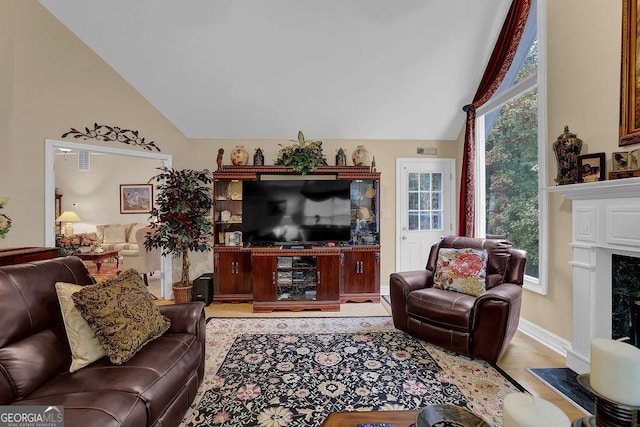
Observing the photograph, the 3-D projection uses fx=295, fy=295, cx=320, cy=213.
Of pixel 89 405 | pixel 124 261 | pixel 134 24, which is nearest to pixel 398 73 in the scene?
pixel 134 24

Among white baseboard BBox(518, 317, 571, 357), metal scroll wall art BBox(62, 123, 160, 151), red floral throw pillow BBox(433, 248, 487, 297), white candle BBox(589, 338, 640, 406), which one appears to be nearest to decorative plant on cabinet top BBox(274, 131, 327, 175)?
metal scroll wall art BBox(62, 123, 160, 151)

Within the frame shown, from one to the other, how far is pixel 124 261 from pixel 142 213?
198 cm

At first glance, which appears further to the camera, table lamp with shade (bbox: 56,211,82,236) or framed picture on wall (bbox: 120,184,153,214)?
framed picture on wall (bbox: 120,184,153,214)

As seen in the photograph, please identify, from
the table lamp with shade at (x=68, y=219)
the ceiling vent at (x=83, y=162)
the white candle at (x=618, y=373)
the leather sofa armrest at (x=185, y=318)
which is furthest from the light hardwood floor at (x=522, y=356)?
the ceiling vent at (x=83, y=162)

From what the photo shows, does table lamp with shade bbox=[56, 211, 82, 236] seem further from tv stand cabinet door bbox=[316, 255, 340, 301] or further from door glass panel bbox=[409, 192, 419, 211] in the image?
door glass panel bbox=[409, 192, 419, 211]

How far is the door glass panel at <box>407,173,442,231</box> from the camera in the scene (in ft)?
15.3

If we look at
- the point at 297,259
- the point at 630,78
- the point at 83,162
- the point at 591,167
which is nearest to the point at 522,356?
the point at 591,167

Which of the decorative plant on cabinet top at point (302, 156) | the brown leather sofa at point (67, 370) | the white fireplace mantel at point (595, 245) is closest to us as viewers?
the brown leather sofa at point (67, 370)

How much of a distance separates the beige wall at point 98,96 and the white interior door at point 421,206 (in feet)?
5.50

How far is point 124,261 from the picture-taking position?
5.57 m

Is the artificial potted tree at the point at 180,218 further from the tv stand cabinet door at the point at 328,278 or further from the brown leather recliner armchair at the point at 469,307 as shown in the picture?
the brown leather recliner armchair at the point at 469,307

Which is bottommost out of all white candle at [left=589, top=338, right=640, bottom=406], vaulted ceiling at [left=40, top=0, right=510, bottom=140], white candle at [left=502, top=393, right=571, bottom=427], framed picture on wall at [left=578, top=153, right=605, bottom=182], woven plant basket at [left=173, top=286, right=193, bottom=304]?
woven plant basket at [left=173, top=286, right=193, bottom=304]

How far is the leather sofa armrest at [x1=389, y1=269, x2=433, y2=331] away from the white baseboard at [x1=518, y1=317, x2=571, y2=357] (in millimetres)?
1124

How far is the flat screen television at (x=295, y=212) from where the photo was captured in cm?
417
